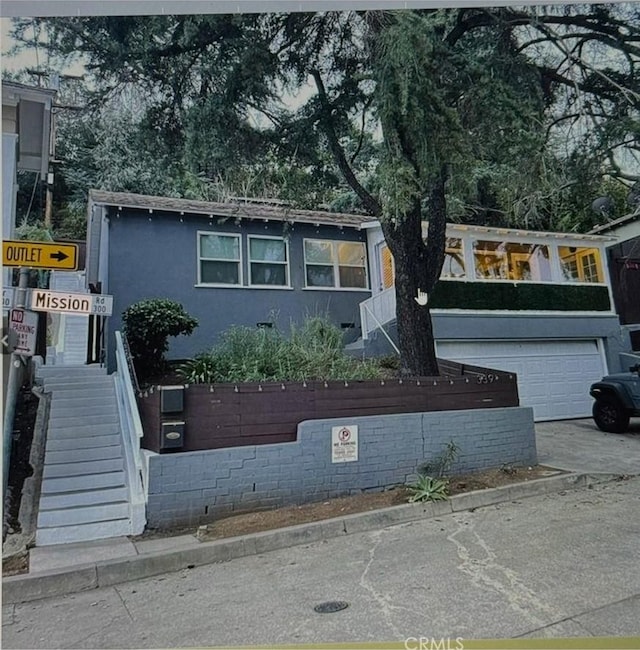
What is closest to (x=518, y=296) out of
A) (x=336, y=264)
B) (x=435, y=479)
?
(x=336, y=264)

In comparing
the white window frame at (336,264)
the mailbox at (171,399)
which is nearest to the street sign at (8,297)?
the mailbox at (171,399)

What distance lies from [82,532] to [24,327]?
1.79 meters

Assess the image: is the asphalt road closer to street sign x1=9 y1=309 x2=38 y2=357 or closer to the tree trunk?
street sign x1=9 y1=309 x2=38 y2=357

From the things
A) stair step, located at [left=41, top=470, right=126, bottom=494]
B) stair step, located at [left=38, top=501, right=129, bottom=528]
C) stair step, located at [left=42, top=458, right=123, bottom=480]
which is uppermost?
stair step, located at [left=42, top=458, right=123, bottom=480]

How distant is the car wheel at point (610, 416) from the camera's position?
8.15 metres

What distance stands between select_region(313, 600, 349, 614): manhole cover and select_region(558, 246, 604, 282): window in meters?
10.9

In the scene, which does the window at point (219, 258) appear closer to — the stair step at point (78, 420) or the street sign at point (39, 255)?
the stair step at point (78, 420)

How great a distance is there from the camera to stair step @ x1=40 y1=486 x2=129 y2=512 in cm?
424

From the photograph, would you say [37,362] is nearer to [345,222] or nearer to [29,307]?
[29,307]

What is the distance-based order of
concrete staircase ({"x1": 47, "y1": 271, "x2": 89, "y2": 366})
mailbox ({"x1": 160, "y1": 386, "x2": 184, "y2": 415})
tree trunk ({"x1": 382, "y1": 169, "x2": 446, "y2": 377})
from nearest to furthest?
mailbox ({"x1": 160, "y1": 386, "x2": 184, "y2": 415})
tree trunk ({"x1": 382, "y1": 169, "x2": 446, "y2": 377})
concrete staircase ({"x1": 47, "y1": 271, "x2": 89, "y2": 366})

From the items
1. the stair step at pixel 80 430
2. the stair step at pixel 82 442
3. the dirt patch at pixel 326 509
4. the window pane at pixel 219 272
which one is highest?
the window pane at pixel 219 272

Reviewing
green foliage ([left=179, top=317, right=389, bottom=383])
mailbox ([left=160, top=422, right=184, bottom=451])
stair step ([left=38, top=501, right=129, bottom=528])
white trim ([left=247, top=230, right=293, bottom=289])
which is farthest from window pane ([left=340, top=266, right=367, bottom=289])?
stair step ([left=38, top=501, right=129, bottom=528])

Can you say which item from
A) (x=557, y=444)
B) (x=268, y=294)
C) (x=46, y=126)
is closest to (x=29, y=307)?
(x=46, y=126)

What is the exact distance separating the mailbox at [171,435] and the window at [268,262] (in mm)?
5817
